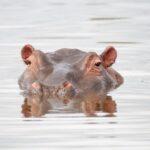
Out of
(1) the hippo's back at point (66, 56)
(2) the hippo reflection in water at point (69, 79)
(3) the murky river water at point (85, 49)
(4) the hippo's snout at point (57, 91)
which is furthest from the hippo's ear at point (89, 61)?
(4) the hippo's snout at point (57, 91)

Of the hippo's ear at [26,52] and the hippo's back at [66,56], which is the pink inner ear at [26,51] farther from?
the hippo's back at [66,56]

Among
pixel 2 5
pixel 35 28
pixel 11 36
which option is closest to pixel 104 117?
pixel 11 36

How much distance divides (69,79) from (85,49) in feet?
15.4

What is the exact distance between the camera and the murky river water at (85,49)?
1385 cm

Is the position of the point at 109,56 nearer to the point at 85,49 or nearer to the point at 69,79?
the point at 69,79

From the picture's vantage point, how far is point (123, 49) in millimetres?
22656

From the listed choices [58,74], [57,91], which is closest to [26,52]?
[58,74]

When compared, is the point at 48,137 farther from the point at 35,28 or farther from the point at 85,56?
the point at 35,28

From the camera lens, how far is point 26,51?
62.6 feet

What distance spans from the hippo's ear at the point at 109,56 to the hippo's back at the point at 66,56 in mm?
457

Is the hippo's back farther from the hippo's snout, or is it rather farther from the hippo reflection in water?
the hippo's snout

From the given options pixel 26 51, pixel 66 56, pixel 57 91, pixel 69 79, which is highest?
pixel 26 51

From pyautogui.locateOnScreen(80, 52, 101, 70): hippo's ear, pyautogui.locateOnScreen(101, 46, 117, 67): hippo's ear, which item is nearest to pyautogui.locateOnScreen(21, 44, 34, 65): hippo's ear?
pyautogui.locateOnScreen(80, 52, 101, 70): hippo's ear

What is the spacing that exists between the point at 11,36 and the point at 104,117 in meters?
9.19
